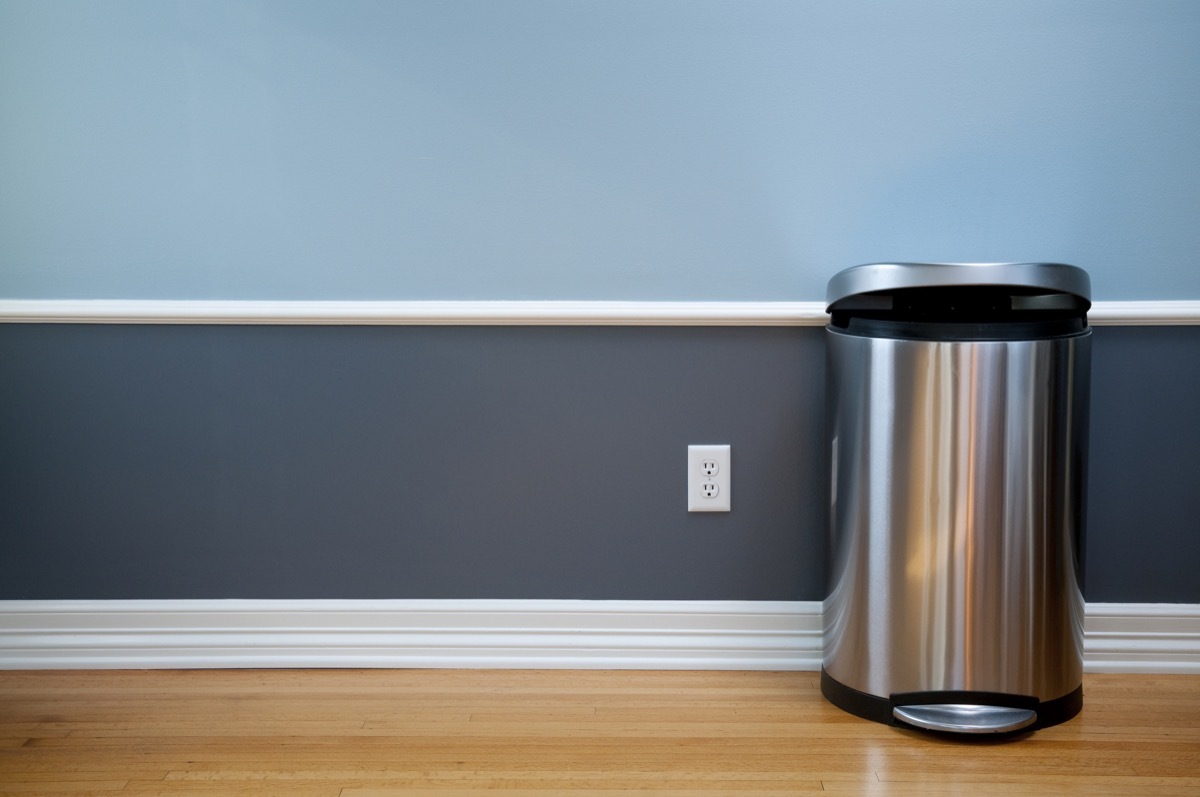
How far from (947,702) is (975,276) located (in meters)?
0.58

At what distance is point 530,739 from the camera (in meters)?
1.32

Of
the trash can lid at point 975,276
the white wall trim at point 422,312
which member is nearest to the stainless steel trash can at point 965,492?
the trash can lid at point 975,276

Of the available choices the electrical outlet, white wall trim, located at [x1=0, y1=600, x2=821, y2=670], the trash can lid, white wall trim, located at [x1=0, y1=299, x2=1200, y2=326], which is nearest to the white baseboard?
white wall trim, located at [x1=0, y1=600, x2=821, y2=670]

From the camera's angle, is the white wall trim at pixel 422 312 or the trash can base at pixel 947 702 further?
the white wall trim at pixel 422 312

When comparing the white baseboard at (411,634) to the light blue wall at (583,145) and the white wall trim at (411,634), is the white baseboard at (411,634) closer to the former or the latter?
the white wall trim at (411,634)

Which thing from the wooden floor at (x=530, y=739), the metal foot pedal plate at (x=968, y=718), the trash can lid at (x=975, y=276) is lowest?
the wooden floor at (x=530, y=739)

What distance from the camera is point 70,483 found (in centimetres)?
156

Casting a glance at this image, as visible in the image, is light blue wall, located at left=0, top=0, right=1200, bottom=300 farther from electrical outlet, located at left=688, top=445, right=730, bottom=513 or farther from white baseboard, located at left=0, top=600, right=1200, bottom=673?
white baseboard, located at left=0, top=600, right=1200, bottom=673

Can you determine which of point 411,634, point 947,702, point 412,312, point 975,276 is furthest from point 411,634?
point 975,276

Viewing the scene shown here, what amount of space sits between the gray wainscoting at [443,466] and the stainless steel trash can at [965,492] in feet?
0.70

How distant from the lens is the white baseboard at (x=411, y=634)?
1563 millimetres

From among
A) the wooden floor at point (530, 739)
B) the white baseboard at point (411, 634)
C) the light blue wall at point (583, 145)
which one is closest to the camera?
the wooden floor at point (530, 739)

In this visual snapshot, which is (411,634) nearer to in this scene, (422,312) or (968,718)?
(422,312)

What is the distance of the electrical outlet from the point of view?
5.07ft
